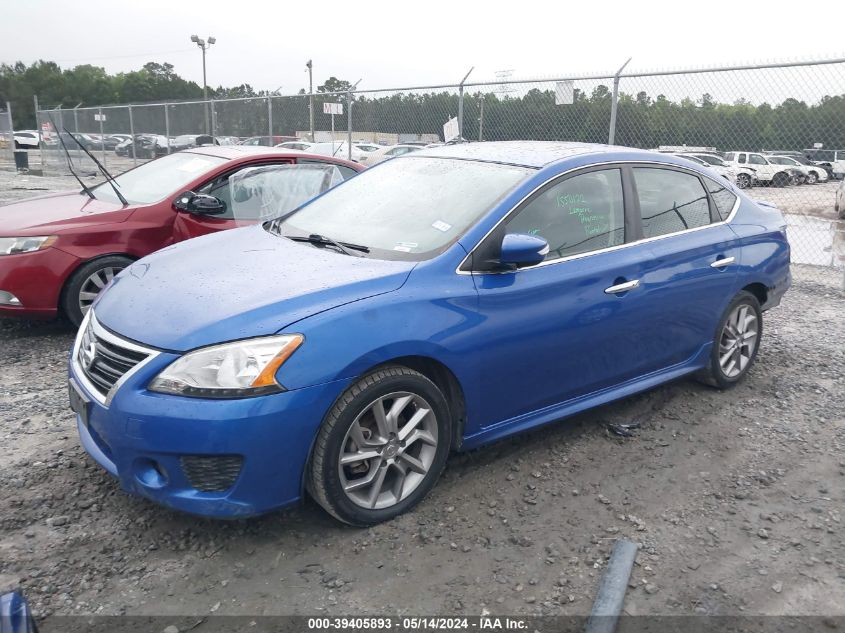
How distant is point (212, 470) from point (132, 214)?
3.57 metres

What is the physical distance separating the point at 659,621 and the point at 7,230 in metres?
5.00

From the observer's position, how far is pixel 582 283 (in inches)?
140

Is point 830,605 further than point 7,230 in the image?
No

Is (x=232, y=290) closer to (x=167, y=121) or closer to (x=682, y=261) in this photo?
(x=682, y=261)

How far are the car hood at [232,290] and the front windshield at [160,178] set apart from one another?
2512mm

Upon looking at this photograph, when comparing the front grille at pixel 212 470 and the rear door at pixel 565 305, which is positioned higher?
the rear door at pixel 565 305

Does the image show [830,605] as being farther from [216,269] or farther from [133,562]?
[216,269]

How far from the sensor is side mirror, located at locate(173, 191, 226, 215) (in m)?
5.64

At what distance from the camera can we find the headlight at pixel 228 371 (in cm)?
262

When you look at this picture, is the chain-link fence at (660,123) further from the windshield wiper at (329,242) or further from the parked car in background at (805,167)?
the windshield wiper at (329,242)

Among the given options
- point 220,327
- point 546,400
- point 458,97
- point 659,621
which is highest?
point 458,97

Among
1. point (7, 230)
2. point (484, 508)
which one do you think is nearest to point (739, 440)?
point (484, 508)

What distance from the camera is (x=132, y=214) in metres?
5.59

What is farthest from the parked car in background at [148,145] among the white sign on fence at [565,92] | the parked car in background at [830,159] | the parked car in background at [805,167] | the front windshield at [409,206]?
the front windshield at [409,206]
